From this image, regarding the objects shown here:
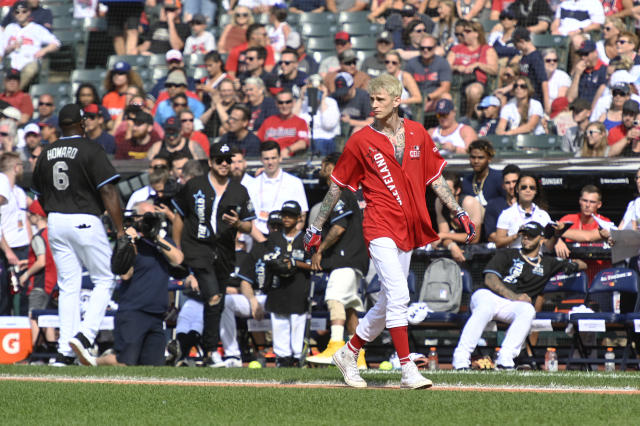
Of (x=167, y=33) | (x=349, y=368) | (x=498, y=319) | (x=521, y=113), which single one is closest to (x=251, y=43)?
(x=167, y=33)

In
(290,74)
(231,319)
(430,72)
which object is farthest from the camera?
(290,74)

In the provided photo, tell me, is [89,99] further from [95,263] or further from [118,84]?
[95,263]

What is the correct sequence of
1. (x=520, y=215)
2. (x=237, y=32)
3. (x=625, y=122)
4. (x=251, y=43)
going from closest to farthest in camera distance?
(x=520, y=215) < (x=625, y=122) < (x=251, y=43) < (x=237, y=32)

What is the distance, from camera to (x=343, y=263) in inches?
399

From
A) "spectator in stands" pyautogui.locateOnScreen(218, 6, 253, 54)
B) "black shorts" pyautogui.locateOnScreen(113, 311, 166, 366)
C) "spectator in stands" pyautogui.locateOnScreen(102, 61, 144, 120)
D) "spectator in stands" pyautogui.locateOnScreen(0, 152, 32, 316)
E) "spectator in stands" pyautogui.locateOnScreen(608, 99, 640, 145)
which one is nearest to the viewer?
"black shorts" pyautogui.locateOnScreen(113, 311, 166, 366)

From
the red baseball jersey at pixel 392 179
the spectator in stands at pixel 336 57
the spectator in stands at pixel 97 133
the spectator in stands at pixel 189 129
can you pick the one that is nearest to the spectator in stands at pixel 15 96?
the spectator in stands at pixel 97 133

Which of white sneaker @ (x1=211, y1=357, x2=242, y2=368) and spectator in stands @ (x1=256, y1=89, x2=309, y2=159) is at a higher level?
spectator in stands @ (x1=256, y1=89, x2=309, y2=159)

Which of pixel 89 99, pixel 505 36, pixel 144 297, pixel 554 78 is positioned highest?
pixel 505 36

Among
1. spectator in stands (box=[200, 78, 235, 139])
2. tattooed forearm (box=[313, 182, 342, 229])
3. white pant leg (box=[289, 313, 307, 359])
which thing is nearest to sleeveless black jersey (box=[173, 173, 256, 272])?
white pant leg (box=[289, 313, 307, 359])

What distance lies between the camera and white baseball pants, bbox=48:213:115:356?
9352mm

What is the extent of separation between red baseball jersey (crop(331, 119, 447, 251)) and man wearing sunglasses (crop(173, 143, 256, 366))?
3.27m

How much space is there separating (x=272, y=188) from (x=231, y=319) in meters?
1.74

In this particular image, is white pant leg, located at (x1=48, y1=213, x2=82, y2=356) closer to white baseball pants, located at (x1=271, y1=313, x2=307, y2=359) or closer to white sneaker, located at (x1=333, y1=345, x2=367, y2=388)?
white baseball pants, located at (x1=271, y1=313, x2=307, y2=359)

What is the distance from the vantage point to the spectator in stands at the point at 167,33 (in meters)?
18.2
